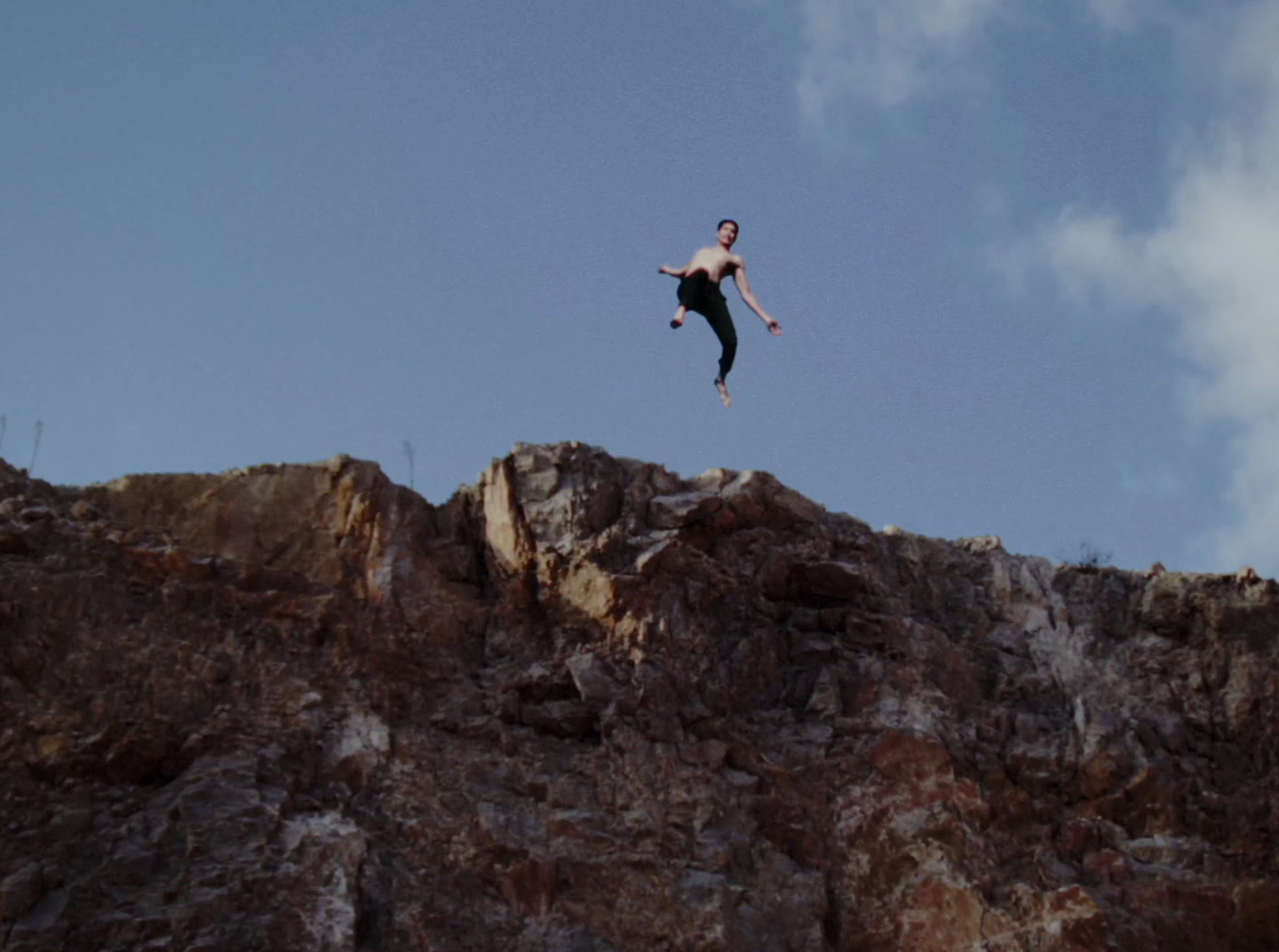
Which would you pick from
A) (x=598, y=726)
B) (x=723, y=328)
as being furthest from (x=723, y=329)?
(x=598, y=726)

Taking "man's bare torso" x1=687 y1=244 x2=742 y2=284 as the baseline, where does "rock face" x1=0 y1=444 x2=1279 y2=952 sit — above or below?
below

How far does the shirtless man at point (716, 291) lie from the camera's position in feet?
58.2

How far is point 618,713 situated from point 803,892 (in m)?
2.27

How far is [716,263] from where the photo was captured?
18.0m

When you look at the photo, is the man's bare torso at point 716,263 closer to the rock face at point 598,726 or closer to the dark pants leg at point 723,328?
the dark pants leg at point 723,328

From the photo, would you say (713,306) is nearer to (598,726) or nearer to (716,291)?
(716,291)

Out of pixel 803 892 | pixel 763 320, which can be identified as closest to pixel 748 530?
pixel 763 320

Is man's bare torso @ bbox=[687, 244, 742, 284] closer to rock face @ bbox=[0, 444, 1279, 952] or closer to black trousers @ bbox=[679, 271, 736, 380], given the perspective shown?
black trousers @ bbox=[679, 271, 736, 380]

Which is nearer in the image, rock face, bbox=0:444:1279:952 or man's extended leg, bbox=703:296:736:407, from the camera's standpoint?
rock face, bbox=0:444:1279:952

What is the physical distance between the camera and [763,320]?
17469 mm

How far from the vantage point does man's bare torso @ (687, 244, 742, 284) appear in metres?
17.9

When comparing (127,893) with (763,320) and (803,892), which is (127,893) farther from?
(763,320)

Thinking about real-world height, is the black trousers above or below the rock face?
above

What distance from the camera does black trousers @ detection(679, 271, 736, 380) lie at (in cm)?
1777
